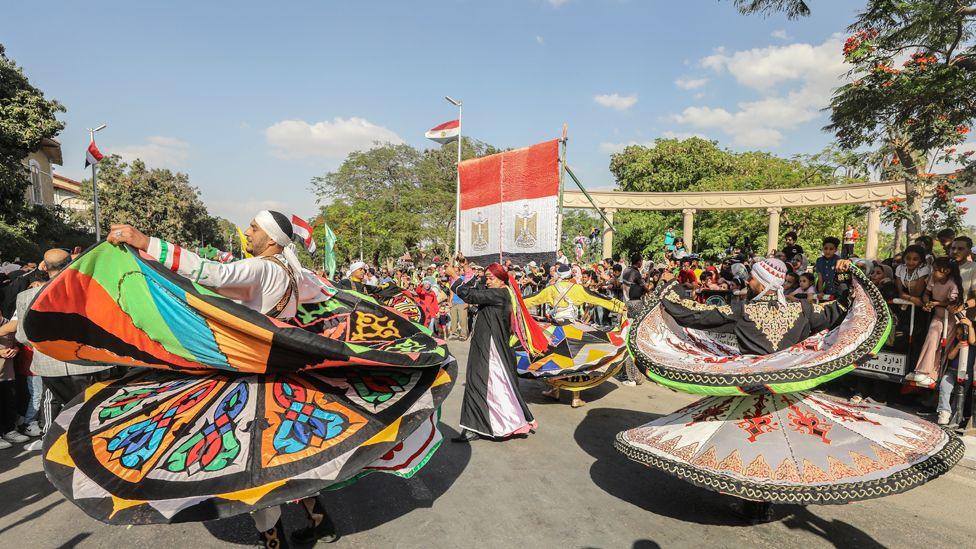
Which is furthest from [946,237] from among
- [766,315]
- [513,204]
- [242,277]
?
[242,277]

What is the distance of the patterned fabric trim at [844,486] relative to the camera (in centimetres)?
301

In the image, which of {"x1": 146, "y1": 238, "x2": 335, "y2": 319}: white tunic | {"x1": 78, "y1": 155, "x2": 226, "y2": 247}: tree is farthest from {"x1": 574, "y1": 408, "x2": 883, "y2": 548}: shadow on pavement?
{"x1": 78, "y1": 155, "x2": 226, "y2": 247}: tree

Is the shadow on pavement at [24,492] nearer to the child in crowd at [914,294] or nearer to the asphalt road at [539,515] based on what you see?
the asphalt road at [539,515]

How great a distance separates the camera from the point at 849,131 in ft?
32.3

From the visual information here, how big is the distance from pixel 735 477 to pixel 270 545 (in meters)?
2.77

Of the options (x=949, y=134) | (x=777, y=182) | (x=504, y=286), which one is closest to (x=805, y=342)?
(x=504, y=286)

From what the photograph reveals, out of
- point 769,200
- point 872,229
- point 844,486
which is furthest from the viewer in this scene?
point 769,200

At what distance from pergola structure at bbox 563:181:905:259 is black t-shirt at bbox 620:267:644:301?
1270cm

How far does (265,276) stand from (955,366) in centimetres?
702

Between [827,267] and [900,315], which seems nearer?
[900,315]

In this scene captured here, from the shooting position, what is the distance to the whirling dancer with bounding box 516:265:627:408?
6.81m

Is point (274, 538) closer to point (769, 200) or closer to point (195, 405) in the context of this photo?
point (195, 405)

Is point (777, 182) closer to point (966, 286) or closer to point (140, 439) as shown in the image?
point (966, 286)

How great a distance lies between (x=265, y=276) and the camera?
288cm
